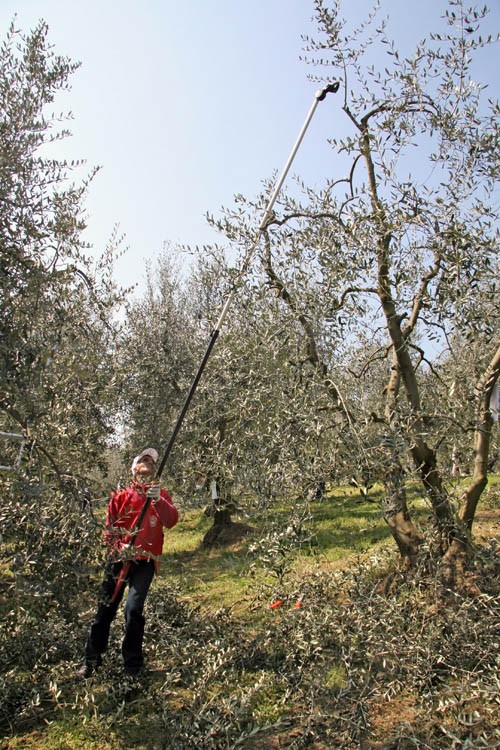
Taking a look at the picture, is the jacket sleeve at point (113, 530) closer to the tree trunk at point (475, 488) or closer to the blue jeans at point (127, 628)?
the blue jeans at point (127, 628)

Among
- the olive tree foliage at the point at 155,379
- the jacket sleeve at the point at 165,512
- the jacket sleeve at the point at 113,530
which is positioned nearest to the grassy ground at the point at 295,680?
the jacket sleeve at the point at 113,530

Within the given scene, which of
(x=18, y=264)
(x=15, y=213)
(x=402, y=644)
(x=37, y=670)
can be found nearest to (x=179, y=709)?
(x=37, y=670)

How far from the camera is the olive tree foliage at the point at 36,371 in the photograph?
346cm

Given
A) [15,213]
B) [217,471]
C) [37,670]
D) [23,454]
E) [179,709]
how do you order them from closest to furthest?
1. [23,454]
2. [15,213]
3. [179,709]
4. [37,670]
5. [217,471]

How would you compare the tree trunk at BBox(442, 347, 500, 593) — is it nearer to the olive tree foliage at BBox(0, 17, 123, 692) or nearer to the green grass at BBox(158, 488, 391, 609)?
the green grass at BBox(158, 488, 391, 609)

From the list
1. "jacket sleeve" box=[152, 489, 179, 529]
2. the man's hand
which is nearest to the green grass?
"jacket sleeve" box=[152, 489, 179, 529]

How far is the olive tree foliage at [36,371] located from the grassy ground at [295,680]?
0.84 m

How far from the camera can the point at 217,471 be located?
Result: 539 centimetres

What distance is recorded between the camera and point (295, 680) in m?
4.56

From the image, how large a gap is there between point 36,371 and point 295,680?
320 cm

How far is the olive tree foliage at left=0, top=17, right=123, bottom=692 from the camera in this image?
346 centimetres

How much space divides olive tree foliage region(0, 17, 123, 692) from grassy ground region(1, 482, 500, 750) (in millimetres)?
835

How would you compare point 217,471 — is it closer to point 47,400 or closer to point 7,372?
point 47,400

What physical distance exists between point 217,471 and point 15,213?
9.29 ft
